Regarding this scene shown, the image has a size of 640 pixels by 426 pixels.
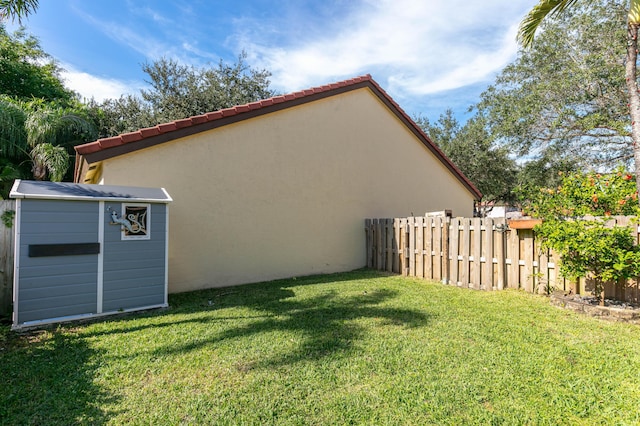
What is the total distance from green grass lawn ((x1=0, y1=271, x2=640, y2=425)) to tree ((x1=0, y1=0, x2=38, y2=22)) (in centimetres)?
427

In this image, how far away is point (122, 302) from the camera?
4.50 metres

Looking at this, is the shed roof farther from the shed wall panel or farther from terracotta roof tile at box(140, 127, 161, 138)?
terracotta roof tile at box(140, 127, 161, 138)

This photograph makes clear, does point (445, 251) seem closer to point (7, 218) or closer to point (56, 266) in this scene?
point (56, 266)

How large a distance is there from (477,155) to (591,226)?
15435 mm

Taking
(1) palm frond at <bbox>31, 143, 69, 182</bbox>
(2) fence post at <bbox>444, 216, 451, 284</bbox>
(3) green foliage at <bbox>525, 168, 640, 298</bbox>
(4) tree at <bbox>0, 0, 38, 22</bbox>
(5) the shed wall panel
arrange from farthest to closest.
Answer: (1) palm frond at <bbox>31, 143, 69, 182</bbox> < (2) fence post at <bbox>444, 216, 451, 284</bbox> < (4) tree at <bbox>0, 0, 38, 22</bbox> < (3) green foliage at <bbox>525, 168, 640, 298</bbox> < (5) the shed wall panel

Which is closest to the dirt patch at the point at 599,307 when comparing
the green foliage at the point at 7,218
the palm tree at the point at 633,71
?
the palm tree at the point at 633,71

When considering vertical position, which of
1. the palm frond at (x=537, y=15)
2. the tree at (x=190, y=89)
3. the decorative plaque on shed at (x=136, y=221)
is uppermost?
the tree at (x=190, y=89)

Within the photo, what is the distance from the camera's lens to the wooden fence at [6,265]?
446 cm

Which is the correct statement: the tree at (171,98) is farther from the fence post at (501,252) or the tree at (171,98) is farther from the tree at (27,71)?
the fence post at (501,252)

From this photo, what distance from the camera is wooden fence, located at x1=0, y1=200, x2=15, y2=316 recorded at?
176 inches

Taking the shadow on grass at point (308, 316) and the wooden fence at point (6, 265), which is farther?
the wooden fence at point (6, 265)

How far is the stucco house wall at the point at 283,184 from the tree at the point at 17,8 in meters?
2.11

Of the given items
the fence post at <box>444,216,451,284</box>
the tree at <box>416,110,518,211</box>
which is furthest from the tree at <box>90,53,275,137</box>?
the fence post at <box>444,216,451,284</box>

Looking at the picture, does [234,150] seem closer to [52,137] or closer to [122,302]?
[122,302]
